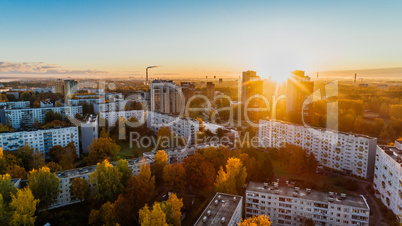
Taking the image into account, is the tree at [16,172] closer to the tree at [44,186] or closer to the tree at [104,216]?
the tree at [44,186]

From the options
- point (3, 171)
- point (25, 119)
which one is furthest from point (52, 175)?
point (25, 119)

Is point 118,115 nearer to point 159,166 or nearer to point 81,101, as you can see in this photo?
point 81,101

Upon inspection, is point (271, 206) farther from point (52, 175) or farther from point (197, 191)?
Answer: point (52, 175)

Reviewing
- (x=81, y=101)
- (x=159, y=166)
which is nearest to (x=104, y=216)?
(x=159, y=166)

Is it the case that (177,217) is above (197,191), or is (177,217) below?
above

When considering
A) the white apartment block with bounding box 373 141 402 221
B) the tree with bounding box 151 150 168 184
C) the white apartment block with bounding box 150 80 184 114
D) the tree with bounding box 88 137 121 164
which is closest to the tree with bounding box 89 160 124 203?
the tree with bounding box 151 150 168 184

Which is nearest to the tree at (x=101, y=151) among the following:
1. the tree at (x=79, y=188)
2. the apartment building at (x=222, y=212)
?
the tree at (x=79, y=188)

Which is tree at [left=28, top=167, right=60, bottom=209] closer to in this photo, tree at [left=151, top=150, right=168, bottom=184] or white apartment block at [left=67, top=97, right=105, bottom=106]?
tree at [left=151, top=150, right=168, bottom=184]
